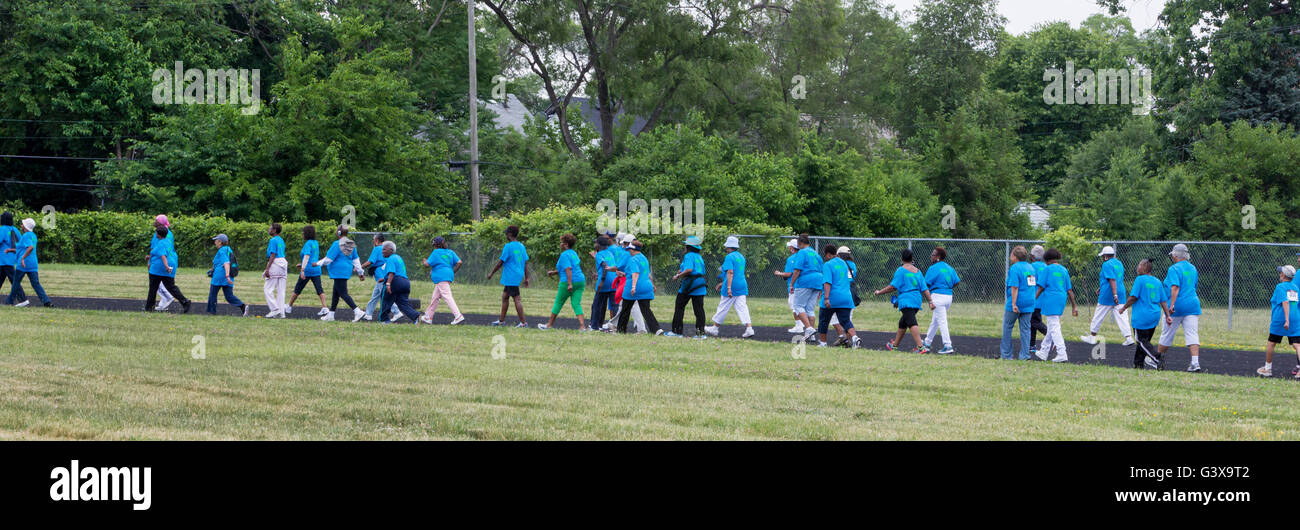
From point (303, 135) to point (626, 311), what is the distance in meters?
25.7

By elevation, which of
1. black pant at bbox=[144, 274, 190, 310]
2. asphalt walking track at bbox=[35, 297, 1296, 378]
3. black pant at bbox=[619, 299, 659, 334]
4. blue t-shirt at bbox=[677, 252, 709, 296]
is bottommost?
asphalt walking track at bbox=[35, 297, 1296, 378]

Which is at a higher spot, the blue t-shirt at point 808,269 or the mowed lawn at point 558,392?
the blue t-shirt at point 808,269

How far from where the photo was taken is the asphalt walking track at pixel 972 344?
52.6ft

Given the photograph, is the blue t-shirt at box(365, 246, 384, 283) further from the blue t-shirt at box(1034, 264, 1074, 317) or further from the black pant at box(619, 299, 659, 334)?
the blue t-shirt at box(1034, 264, 1074, 317)

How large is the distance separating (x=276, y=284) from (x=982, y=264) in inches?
584

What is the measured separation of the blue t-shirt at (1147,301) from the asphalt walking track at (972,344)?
66cm

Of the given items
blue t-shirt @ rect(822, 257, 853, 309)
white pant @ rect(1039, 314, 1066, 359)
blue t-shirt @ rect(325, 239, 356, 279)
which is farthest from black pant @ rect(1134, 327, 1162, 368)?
blue t-shirt @ rect(325, 239, 356, 279)

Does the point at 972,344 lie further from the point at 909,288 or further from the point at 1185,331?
the point at 1185,331

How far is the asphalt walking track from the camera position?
52.6ft

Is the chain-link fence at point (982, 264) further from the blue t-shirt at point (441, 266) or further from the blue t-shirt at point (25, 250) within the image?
the blue t-shirt at point (25, 250)

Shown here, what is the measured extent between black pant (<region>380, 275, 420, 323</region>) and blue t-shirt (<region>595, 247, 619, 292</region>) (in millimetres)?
2882

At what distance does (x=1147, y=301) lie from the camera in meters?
14.9

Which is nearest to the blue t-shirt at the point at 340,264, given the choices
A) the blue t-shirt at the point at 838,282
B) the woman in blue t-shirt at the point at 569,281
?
the woman in blue t-shirt at the point at 569,281

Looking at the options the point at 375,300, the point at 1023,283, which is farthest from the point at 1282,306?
the point at 375,300
